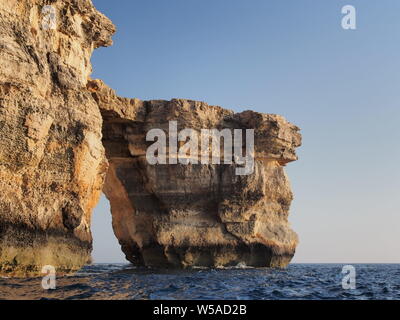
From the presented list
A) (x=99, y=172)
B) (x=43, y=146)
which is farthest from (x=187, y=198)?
(x=43, y=146)

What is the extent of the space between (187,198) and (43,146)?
41.4ft

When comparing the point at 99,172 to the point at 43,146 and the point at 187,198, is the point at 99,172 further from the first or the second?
the point at 187,198

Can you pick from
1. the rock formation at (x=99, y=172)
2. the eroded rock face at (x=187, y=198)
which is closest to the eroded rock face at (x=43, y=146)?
the rock formation at (x=99, y=172)

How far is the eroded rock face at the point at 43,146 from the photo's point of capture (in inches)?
620

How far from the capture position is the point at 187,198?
2844 cm

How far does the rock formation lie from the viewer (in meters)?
16.2

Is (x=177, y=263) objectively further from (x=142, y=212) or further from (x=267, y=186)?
(x=267, y=186)

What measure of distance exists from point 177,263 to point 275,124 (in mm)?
10928

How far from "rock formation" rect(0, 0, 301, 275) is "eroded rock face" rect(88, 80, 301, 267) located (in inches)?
2.5

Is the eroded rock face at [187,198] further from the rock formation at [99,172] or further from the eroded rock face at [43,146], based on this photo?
the eroded rock face at [43,146]

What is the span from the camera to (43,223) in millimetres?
16750

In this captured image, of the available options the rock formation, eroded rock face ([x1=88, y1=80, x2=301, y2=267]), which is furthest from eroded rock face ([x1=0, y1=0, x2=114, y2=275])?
eroded rock face ([x1=88, y1=80, x2=301, y2=267])
